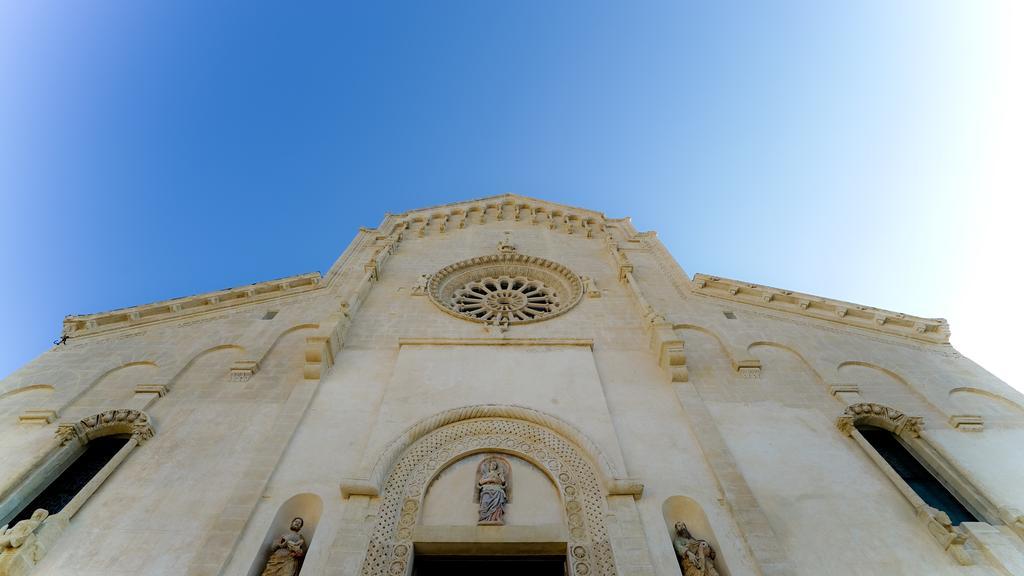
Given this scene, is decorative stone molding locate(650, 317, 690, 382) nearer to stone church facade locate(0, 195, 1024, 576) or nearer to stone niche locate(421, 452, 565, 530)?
stone church facade locate(0, 195, 1024, 576)

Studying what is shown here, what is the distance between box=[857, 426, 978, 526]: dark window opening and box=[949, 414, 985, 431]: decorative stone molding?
1.08 metres

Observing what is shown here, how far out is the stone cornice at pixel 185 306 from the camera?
42.8 ft

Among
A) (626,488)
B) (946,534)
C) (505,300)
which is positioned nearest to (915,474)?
(946,534)

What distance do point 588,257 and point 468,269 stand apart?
384 centimetres

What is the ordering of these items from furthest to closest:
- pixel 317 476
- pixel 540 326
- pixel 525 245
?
pixel 525 245, pixel 540 326, pixel 317 476

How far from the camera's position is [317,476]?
29.6 feet

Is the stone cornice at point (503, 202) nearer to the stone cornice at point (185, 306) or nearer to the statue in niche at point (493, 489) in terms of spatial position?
the stone cornice at point (185, 306)

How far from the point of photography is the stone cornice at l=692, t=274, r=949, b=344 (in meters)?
12.9

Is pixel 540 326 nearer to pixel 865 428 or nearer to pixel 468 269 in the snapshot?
pixel 468 269

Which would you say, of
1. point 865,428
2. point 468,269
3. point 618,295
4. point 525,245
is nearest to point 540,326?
point 618,295

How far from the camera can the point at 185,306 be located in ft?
45.2

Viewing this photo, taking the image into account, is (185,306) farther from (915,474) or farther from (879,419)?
(915,474)

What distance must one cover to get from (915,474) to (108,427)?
14.5 metres

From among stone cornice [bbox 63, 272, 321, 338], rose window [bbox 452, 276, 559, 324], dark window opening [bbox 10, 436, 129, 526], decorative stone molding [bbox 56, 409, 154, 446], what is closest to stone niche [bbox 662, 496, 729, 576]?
rose window [bbox 452, 276, 559, 324]
